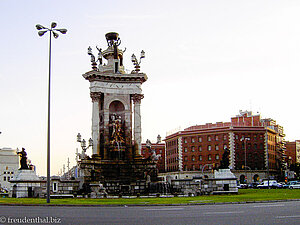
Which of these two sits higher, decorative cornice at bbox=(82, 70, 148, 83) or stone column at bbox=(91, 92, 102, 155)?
decorative cornice at bbox=(82, 70, 148, 83)

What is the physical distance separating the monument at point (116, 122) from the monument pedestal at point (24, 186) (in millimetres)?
6470

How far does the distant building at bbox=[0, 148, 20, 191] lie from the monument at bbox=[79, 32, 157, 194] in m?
118

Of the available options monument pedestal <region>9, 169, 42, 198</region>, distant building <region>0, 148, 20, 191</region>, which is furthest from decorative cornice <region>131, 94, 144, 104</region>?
distant building <region>0, 148, 20, 191</region>

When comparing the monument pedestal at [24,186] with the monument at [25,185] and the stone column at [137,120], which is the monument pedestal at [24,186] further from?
the stone column at [137,120]

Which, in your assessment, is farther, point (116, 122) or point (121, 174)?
point (116, 122)

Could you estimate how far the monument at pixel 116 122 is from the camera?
50219 mm

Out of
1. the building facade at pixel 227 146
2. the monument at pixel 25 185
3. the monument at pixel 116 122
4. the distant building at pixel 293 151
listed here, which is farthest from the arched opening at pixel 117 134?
the distant building at pixel 293 151

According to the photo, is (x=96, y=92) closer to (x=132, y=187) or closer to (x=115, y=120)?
(x=115, y=120)

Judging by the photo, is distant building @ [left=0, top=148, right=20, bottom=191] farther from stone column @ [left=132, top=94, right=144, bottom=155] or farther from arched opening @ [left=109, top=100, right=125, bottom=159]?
stone column @ [left=132, top=94, right=144, bottom=155]

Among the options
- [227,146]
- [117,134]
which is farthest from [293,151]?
[117,134]

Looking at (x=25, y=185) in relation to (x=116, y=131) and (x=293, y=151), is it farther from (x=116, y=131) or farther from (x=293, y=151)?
(x=293, y=151)

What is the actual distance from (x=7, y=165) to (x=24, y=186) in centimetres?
13344

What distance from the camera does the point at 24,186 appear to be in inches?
1678

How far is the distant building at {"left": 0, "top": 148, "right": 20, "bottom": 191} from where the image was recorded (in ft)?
545
